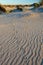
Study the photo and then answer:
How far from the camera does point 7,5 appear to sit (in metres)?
32.7

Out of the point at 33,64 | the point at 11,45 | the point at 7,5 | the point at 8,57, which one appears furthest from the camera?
the point at 7,5

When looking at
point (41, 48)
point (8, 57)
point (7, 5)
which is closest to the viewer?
point (8, 57)

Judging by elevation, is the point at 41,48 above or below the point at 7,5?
above

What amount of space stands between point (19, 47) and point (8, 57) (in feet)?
3.63

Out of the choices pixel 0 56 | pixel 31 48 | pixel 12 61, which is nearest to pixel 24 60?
pixel 12 61

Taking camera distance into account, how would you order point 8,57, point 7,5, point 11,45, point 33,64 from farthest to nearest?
point 7,5 < point 11,45 < point 8,57 < point 33,64

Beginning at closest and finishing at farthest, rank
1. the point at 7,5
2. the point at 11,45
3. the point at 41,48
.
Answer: the point at 41,48 → the point at 11,45 → the point at 7,5

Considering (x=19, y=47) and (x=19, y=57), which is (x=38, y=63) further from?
(x=19, y=47)

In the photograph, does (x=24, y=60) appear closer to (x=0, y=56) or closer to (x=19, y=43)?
(x=0, y=56)

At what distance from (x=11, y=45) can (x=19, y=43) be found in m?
0.44

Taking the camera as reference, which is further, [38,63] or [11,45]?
[11,45]

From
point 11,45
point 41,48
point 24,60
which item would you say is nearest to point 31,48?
point 41,48

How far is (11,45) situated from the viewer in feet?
23.1

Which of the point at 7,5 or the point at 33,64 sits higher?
the point at 33,64
